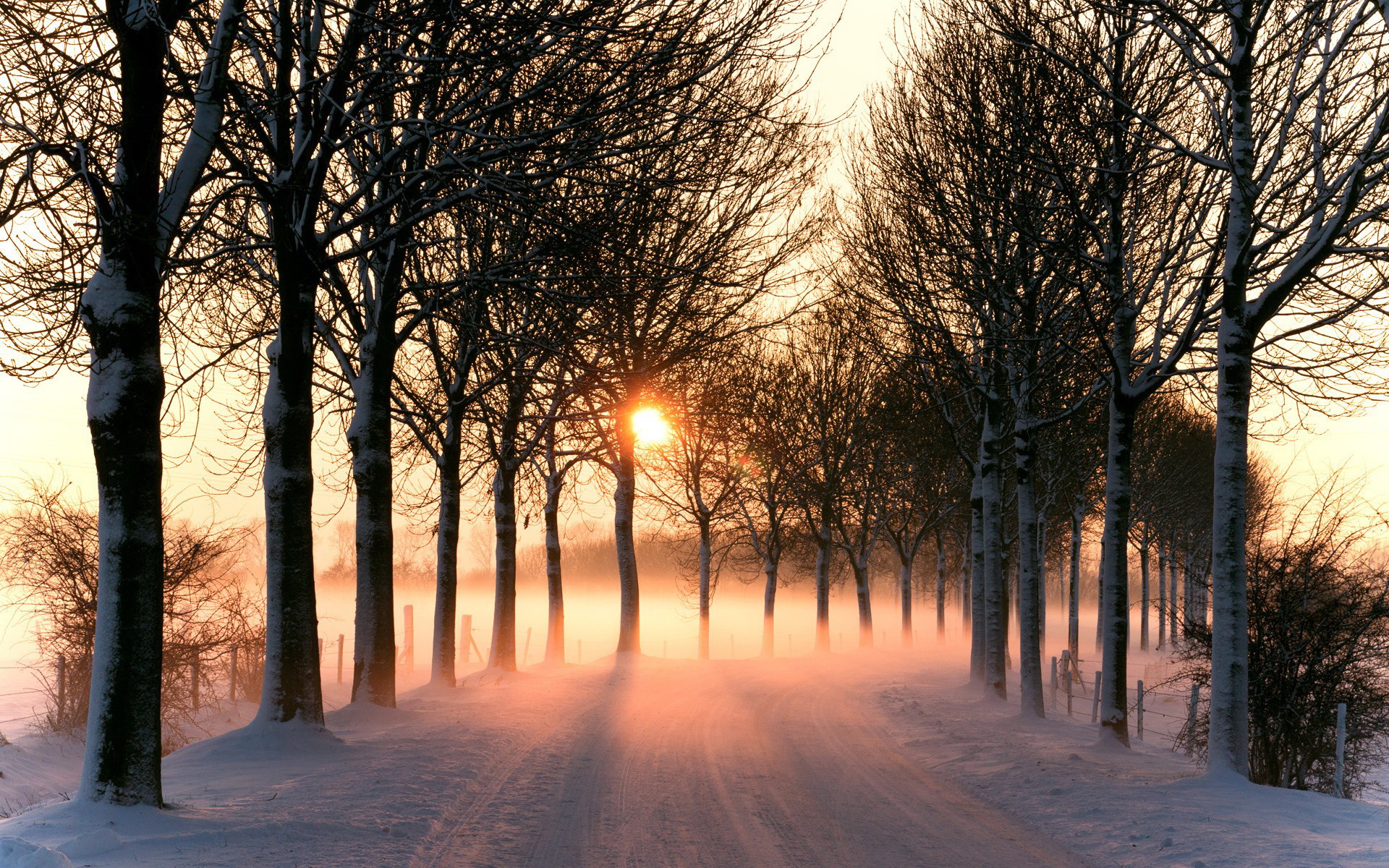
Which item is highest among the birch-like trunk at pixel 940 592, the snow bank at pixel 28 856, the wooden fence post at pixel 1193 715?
the snow bank at pixel 28 856

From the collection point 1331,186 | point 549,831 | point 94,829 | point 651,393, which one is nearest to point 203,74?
point 94,829

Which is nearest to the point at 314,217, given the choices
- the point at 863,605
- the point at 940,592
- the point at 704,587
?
the point at 704,587

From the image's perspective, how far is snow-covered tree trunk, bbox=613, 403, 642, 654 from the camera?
23.7 metres

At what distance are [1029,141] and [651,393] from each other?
970 centimetres

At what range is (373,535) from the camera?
13.1 m

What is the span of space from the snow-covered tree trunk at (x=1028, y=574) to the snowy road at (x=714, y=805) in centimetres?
349

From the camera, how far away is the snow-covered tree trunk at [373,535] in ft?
42.9

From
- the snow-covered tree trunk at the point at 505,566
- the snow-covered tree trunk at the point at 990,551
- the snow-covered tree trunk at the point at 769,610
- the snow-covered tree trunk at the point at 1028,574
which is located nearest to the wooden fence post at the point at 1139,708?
the snow-covered tree trunk at the point at 990,551

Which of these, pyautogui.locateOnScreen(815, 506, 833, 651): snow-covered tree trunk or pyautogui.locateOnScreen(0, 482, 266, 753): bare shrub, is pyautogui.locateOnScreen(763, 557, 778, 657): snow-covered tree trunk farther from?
pyautogui.locateOnScreen(0, 482, 266, 753): bare shrub

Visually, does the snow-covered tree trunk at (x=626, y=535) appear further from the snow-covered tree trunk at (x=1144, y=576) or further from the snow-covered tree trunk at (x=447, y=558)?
the snow-covered tree trunk at (x=1144, y=576)

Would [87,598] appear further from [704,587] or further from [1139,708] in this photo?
[1139,708]

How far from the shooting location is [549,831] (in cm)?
769

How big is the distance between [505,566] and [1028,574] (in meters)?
10.8

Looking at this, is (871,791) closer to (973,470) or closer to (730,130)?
(730,130)
